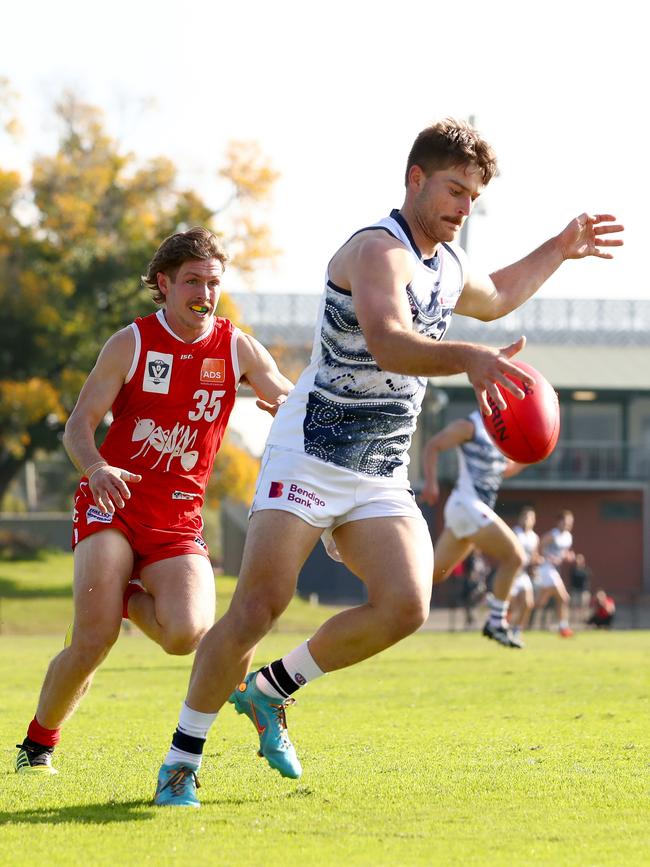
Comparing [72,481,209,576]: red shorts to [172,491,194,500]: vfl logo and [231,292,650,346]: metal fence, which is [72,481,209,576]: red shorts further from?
[231,292,650,346]: metal fence

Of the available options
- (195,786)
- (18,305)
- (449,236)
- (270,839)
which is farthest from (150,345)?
(18,305)

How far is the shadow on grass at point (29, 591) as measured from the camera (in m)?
35.6

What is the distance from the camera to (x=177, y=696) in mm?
10617

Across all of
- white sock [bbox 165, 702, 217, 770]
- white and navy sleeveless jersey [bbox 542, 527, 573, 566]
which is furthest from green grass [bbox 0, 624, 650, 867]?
white and navy sleeveless jersey [bbox 542, 527, 573, 566]

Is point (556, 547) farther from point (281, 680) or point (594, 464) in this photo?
point (594, 464)

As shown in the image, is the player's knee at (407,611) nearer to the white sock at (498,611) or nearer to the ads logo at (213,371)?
the ads logo at (213,371)

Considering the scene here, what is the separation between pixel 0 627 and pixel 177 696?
20.0m

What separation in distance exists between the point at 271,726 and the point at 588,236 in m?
2.83

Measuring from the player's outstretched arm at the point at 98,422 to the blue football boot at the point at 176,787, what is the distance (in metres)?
1.10

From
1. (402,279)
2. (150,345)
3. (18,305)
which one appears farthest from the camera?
(18,305)

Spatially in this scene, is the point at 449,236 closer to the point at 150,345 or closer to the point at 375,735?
the point at 150,345

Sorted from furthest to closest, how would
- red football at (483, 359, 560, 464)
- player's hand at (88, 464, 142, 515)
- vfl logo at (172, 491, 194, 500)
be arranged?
1. vfl logo at (172, 491, 194, 500)
2. player's hand at (88, 464, 142, 515)
3. red football at (483, 359, 560, 464)

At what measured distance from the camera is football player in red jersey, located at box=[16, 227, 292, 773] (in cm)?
627

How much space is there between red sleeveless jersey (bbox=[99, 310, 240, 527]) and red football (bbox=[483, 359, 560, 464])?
1549 millimetres
